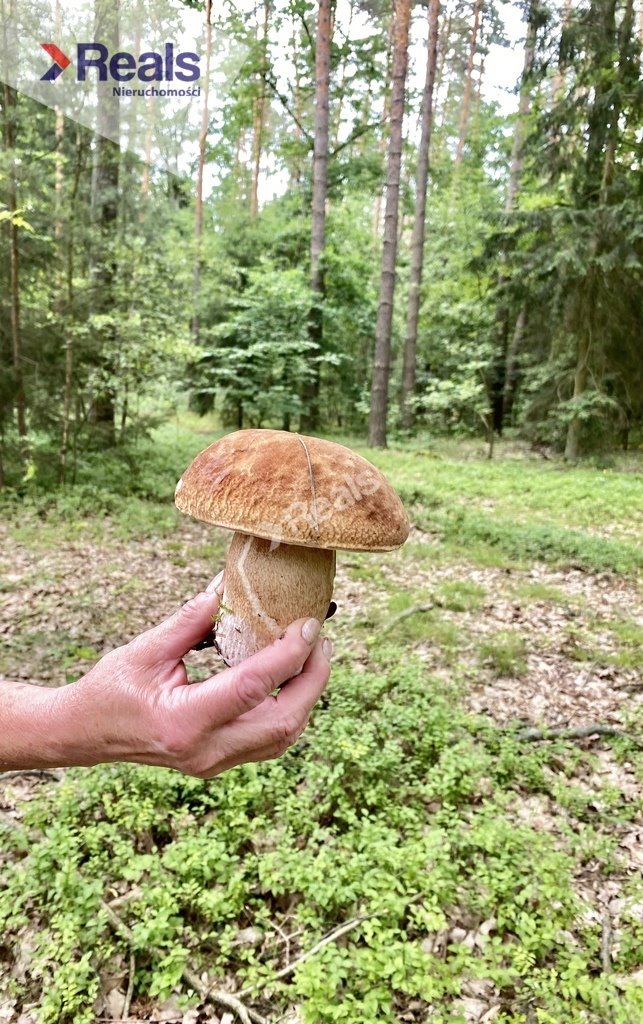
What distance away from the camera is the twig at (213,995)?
2066 millimetres

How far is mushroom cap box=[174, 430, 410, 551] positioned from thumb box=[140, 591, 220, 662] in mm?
264

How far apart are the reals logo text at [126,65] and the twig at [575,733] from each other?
8286 mm

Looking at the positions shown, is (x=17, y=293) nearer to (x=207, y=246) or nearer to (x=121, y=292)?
(x=121, y=292)

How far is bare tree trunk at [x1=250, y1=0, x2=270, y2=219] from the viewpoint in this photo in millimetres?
14617

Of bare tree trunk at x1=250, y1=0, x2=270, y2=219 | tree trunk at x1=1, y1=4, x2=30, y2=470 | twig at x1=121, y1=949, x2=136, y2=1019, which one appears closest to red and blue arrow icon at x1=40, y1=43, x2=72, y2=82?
tree trunk at x1=1, y1=4, x2=30, y2=470

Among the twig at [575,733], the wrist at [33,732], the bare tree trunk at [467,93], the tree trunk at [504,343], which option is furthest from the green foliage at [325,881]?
the bare tree trunk at [467,93]

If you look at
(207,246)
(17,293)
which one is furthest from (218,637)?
(207,246)

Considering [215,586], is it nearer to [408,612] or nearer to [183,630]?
[183,630]

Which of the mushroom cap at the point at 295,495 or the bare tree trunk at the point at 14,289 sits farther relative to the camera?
the bare tree trunk at the point at 14,289

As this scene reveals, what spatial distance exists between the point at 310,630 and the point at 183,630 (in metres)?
0.32

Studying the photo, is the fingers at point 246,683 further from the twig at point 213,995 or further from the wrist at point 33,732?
the twig at point 213,995

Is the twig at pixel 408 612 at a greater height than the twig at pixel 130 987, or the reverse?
the twig at pixel 408 612

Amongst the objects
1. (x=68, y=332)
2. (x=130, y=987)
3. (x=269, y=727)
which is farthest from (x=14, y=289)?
(x=269, y=727)

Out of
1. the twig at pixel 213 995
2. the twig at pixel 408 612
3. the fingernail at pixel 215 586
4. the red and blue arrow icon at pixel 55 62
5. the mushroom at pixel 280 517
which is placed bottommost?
the twig at pixel 213 995
